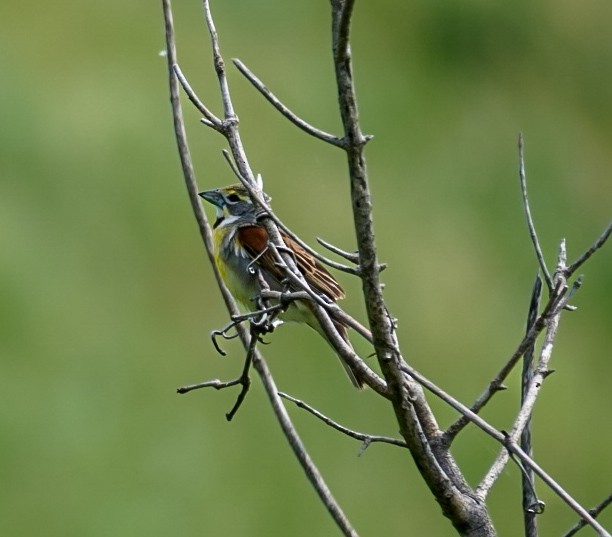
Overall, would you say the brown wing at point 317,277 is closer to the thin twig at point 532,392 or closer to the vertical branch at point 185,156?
the vertical branch at point 185,156

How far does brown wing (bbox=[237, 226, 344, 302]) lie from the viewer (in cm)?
364

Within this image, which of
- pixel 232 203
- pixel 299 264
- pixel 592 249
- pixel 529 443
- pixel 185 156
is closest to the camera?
pixel 592 249

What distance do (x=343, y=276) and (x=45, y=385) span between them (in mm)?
1710

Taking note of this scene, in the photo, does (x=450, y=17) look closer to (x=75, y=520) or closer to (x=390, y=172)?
(x=390, y=172)

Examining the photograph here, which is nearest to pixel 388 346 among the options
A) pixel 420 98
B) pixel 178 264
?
pixel 178 264

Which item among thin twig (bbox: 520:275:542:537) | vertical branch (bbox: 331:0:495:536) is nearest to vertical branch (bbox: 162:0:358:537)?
vertical branch (bbox: 331:0:495:536)

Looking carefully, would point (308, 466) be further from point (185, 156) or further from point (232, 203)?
point (232, 203)

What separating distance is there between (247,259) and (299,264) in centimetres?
39

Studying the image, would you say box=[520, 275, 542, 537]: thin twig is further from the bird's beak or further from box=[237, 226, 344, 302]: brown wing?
the bird's beak

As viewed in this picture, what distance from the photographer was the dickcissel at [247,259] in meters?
3.70

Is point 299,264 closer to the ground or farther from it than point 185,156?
closer to the ground

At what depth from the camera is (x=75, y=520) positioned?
5293 millimetres

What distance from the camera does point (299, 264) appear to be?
3.61 meters

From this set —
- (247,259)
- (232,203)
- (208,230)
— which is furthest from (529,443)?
(232,203)
